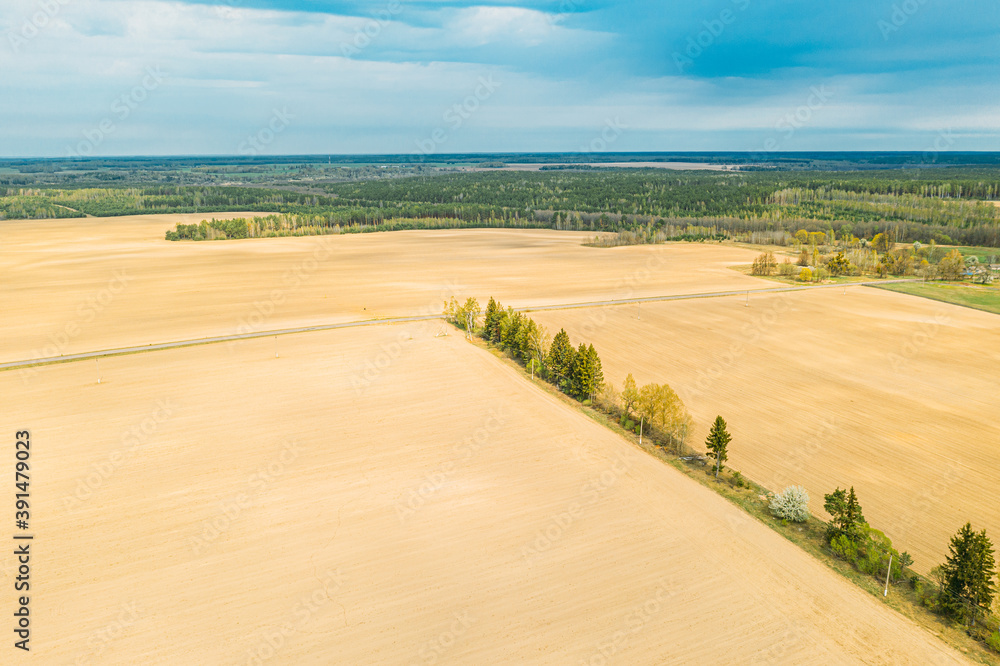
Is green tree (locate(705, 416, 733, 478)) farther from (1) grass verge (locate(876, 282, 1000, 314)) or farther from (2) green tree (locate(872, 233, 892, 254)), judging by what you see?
(2) green tree (locate(872, 233, 892, 254))

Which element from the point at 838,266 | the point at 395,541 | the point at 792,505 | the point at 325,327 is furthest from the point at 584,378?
the point at 838,266

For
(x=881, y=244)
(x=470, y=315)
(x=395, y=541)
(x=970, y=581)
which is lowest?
(x=395, y=541)

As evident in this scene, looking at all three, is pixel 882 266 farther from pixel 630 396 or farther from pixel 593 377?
pixel 630 396

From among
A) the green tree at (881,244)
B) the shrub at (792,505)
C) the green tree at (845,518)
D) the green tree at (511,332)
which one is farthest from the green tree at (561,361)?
the green tree at (881,244)

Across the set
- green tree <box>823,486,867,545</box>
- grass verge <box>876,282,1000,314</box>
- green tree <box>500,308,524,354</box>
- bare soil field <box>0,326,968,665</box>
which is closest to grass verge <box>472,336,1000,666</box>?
bare soil field <box>0,326,968,665</box>

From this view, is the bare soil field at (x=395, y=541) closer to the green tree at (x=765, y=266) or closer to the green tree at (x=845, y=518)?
the green tree at (x=845, y=518)
